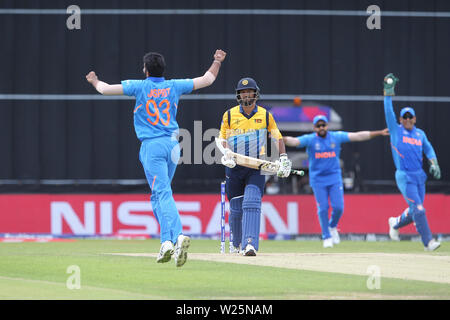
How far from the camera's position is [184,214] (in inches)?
809

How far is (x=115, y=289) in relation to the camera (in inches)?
360

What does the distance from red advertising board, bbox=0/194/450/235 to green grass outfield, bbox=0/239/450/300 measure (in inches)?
279

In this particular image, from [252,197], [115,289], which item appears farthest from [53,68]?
[115,289]

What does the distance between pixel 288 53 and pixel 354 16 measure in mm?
2130

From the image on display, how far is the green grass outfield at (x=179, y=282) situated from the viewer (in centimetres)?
875

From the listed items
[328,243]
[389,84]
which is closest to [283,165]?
[389,84]

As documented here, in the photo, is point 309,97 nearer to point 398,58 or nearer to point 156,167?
point 398,58

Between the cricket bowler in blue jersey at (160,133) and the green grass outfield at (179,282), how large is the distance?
0.50 metres

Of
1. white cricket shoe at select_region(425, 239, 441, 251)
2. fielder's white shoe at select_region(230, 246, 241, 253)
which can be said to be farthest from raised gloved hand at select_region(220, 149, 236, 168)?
white cricket shoe at select_region(425, 239, 441, 251)

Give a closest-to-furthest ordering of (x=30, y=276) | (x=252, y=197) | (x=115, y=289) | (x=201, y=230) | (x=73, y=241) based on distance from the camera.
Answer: (x=115, y=289) → (x=30, y=276) → (x=252, y=197) → (x=73, y=241) → (x=201, y=230)

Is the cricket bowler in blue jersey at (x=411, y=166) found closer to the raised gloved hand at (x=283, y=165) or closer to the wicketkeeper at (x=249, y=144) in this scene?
the raised gloved hand at (x=283, y=165)

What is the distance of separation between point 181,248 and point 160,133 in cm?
135

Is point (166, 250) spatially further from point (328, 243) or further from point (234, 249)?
point (328, 243)

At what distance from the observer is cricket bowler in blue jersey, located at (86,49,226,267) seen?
1079 centimetres
